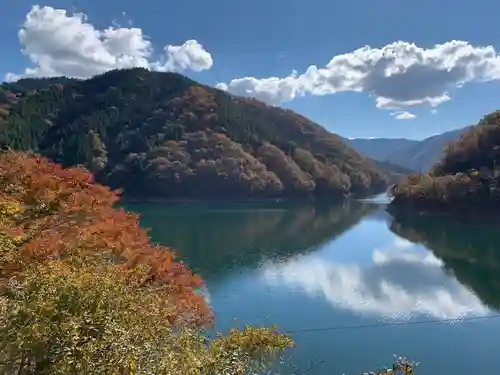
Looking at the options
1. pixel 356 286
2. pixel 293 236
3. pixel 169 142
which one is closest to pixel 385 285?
pixel 356 286

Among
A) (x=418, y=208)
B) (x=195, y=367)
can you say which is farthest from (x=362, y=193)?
(x=195, y=367)

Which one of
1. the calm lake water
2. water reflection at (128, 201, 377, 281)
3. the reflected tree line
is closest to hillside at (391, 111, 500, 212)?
the reflected tree line

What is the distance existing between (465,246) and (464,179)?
840 inches

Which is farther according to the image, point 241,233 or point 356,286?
point 241,233

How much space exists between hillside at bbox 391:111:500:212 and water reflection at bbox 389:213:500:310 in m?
3.39

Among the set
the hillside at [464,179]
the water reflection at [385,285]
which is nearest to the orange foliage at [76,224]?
the water reflection at [385,285]

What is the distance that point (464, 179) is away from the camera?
6012cm

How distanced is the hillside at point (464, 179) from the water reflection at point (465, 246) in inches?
133

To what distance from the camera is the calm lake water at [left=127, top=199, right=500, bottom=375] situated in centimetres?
1642

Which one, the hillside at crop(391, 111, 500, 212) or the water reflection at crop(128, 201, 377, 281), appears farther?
the hillside at crop(391, 111, 500, 212)

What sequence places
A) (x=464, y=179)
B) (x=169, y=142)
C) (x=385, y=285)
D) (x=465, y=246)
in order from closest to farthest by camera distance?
1. (x=385, y=285)
2. (x=465, y=246)
3. (x=464, y=179)
4. (x=169, y=142)

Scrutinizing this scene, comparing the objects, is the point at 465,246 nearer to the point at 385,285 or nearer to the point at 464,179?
the point at 385,285

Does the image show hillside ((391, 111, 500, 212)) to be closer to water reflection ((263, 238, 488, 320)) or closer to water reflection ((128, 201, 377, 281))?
water reflection ((128, 201, 377, 281))

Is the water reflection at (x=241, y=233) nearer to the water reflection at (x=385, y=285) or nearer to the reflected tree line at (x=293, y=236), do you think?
the reflected tree line at (x=293, y=236)
